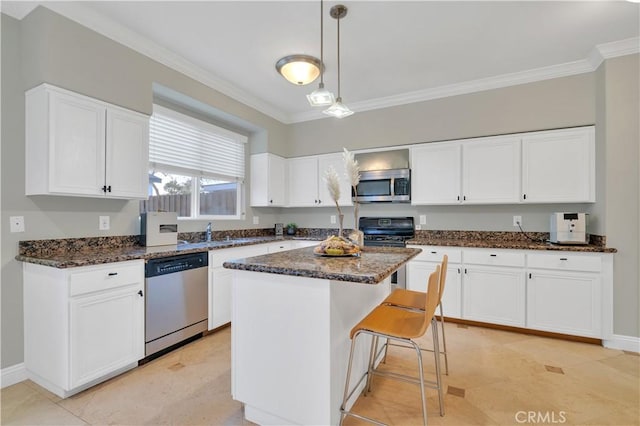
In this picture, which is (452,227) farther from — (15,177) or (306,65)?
(15,177)

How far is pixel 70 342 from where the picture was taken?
195 cm

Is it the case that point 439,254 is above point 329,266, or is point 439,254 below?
below

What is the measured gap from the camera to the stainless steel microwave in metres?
3.84

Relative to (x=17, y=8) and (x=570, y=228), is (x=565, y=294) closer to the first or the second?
(x=570, y=228)

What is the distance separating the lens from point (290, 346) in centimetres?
162

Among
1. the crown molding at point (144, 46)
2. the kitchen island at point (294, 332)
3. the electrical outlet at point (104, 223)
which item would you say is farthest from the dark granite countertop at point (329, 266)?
the crown molding at point (144, 46)

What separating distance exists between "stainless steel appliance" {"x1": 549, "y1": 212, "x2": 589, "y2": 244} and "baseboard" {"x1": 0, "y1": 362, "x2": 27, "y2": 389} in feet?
15.5

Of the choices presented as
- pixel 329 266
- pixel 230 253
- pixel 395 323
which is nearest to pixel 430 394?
pixel 395 323

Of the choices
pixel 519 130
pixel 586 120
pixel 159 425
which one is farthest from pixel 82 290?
pixel 586 120

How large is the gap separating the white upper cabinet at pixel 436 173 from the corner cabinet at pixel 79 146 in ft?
10.0

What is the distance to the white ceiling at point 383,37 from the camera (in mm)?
2287

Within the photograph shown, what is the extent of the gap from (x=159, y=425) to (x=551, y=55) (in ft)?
14.4

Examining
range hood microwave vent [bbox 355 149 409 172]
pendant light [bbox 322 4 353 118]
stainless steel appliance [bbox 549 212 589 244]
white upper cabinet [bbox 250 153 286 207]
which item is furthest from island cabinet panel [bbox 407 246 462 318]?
white upper cabinet [bbox 250 153 286 207]

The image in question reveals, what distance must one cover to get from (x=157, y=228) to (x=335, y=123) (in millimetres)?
2770
